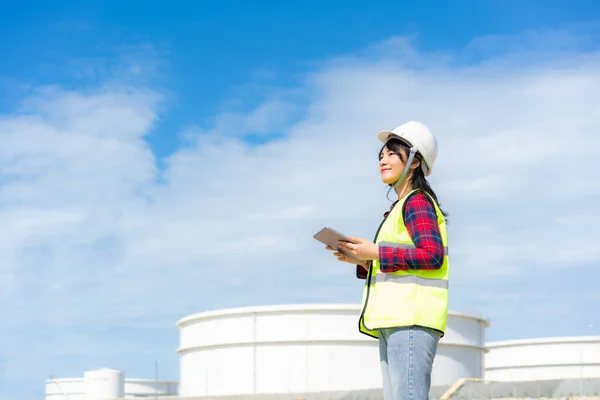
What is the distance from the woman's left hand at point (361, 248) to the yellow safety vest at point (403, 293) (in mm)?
68

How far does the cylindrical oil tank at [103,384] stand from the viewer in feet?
154

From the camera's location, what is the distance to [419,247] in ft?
11.6

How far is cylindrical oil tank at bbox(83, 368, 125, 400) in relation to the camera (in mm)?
46875

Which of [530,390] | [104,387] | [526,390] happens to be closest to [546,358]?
[104,387]

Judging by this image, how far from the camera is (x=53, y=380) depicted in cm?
5706

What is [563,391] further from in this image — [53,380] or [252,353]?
[53,380]

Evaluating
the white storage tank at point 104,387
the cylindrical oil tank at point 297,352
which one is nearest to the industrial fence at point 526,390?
the cylindrical oil tank at point 297,352

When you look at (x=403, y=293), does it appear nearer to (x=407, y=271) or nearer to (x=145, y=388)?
(x=407, y=271)

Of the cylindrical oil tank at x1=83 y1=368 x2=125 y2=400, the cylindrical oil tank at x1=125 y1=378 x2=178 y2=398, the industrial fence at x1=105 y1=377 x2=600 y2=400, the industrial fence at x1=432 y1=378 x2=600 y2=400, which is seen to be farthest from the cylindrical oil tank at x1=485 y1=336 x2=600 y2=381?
the industrial fence at x1=432 y1=378 x2=600 y2=400

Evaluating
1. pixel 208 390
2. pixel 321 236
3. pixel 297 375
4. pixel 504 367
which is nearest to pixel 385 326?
pixel 321 236

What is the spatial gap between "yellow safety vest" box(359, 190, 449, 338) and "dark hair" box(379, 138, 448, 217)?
0.07 m

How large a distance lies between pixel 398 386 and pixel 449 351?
29751 mm

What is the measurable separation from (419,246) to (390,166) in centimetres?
44

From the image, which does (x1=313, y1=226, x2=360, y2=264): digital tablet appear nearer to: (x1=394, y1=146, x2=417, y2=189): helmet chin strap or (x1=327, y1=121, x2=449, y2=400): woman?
(x1=327, y1=121, x2=449, y2=400): woman
